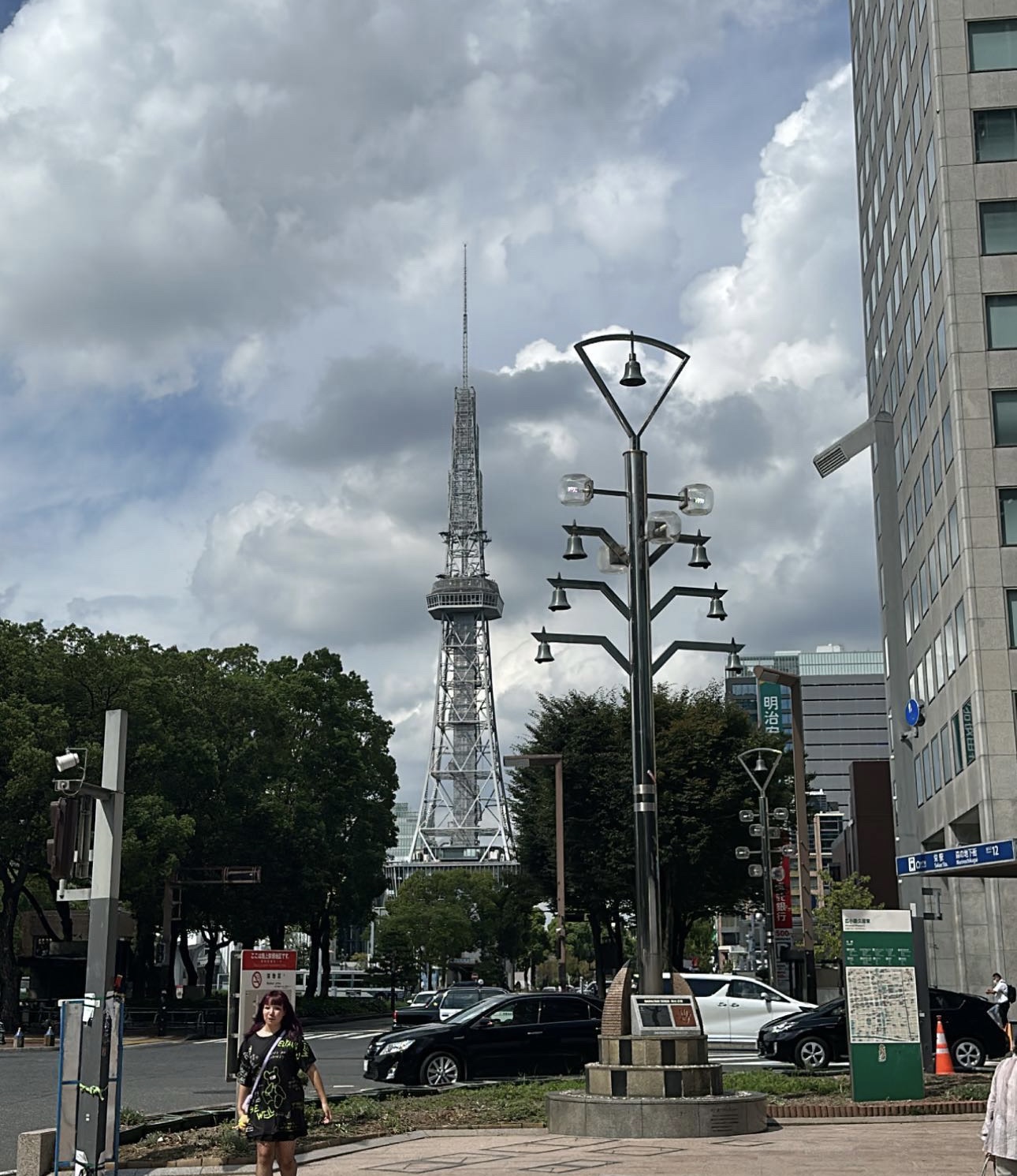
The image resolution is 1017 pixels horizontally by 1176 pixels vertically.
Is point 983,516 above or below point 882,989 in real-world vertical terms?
above

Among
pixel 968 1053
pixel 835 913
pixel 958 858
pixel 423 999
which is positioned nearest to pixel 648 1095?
pixel 958 858

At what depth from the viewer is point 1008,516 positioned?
1640 inches

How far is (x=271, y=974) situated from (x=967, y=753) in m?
27.7

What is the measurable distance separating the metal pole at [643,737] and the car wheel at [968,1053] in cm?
1005

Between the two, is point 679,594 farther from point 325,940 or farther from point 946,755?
point 325,940

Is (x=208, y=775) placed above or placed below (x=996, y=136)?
below

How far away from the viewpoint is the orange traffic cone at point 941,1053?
933 inches

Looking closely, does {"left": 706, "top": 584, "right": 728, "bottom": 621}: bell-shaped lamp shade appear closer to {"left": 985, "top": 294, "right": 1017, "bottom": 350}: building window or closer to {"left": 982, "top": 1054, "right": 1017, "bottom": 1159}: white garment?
{"left": 982, "top": 1054, "right": 1017, "bottom": 1159}: white garment

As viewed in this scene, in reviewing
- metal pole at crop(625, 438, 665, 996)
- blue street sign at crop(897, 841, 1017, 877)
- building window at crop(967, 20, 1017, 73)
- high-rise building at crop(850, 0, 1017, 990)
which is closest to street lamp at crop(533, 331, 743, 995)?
metal pole at crop(625, 438, 665, 996)

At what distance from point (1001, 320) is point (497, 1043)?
2874 centimetres

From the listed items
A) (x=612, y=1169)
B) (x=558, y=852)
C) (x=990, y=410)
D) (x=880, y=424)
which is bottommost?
A: (x=612, y=1169)

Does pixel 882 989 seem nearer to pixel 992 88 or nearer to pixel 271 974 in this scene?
pixel 271 974

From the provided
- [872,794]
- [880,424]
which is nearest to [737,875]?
[872,794]

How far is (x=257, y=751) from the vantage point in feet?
201
